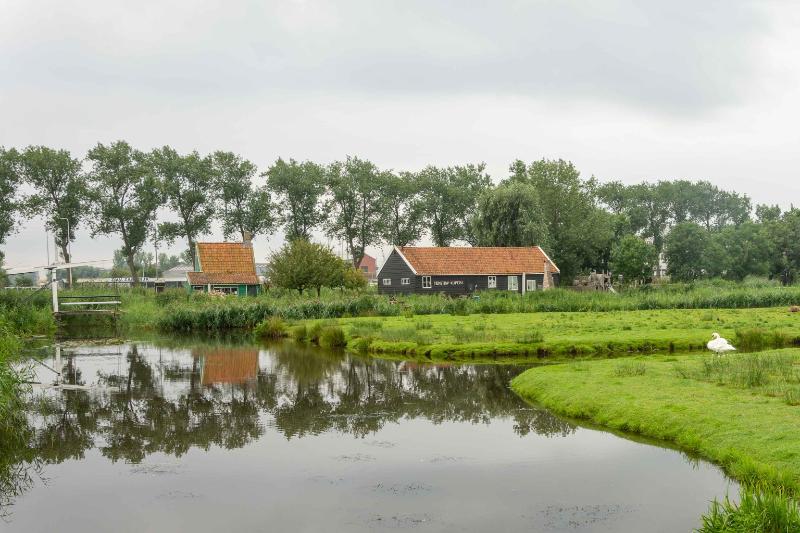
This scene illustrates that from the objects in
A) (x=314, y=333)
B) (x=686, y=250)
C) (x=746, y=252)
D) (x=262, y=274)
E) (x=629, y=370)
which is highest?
(x=686, y=250)

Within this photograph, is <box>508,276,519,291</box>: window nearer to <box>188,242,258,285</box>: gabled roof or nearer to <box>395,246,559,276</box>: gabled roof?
<box>395,246,559,276</box>: gabled roof

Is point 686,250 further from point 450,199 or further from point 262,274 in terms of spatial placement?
point 262,274

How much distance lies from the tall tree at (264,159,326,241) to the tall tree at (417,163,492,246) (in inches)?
562

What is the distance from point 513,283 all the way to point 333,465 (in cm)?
5412

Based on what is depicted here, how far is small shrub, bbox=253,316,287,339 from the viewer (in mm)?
41688

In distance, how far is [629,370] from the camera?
70.3ft

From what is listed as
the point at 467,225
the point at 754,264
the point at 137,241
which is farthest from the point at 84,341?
the point at 754,264

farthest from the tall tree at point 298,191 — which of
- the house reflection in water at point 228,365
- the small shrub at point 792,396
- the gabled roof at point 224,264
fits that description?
the small shrub at point 792,396

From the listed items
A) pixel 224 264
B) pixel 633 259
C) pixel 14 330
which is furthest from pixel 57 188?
pixel 633 259

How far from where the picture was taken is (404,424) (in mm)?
18547

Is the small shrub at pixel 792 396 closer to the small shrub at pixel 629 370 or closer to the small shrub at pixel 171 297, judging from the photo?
the small shrub at pixel 629 370

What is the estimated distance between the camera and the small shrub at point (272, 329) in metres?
41.7

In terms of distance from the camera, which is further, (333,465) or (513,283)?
Result: (513,283)

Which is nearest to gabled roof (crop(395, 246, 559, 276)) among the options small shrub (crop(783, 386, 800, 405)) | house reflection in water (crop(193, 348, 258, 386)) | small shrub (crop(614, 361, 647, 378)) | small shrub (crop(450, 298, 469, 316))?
small shrub (crop(450, 298, 469, 316))
